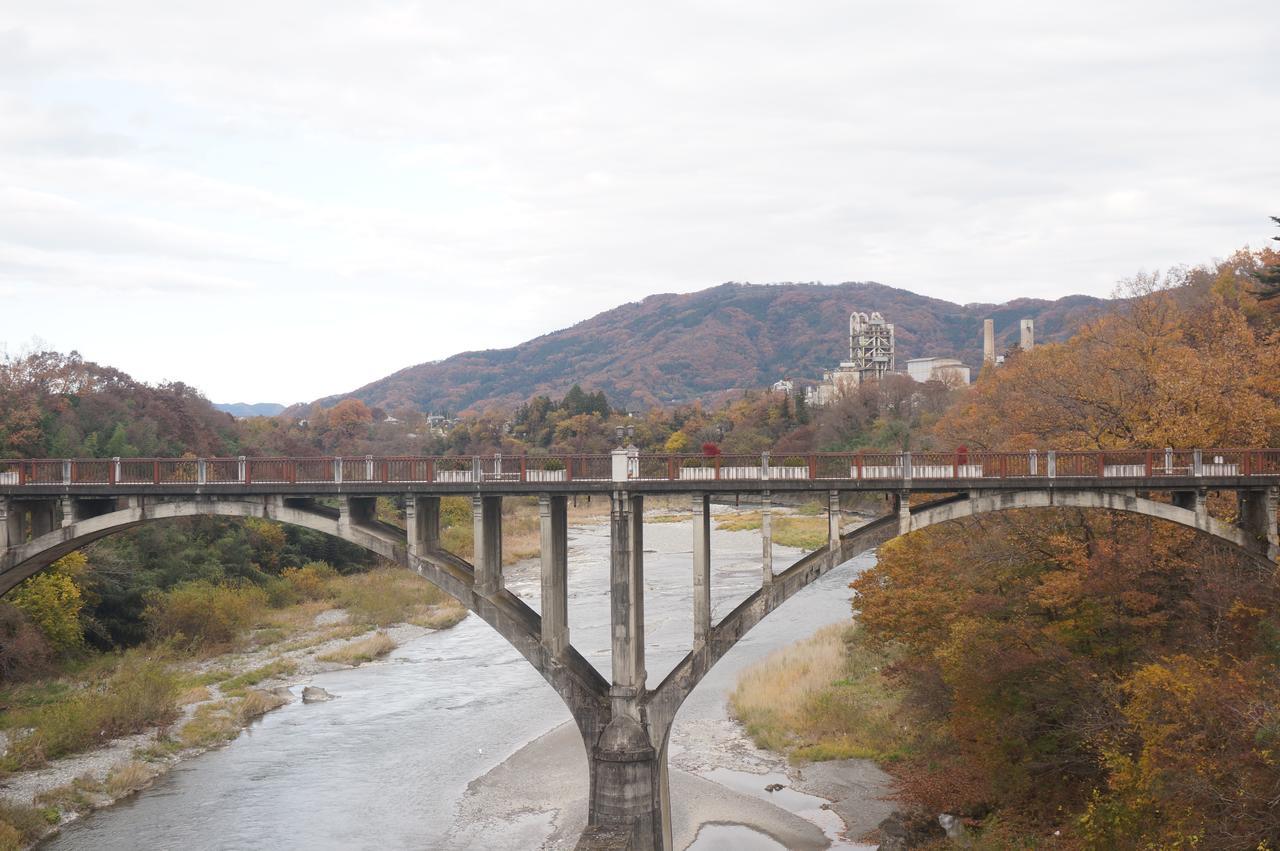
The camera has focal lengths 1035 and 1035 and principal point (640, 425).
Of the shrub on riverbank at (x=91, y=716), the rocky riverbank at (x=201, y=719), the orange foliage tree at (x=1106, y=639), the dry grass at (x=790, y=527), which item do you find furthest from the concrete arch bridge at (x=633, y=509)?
the dry grass at (x=790, y=527)

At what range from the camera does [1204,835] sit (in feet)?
49.2

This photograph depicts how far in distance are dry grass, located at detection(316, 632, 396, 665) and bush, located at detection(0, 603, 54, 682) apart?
11104 mm

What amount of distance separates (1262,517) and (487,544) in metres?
17.8

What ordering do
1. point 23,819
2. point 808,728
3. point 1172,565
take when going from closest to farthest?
1. point 1172,565
2. point 23,819
3. point 808,728

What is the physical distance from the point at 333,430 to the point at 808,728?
11014cm

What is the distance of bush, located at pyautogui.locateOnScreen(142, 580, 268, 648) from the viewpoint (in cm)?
4469

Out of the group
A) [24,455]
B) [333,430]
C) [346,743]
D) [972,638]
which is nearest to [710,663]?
[972,638]

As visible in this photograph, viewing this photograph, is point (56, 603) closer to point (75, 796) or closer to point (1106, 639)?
point (75, 796)

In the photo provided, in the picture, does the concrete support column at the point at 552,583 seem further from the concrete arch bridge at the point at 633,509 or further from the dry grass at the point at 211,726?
the dry grass at the point at 211,726

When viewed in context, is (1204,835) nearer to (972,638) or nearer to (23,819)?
(972,638)

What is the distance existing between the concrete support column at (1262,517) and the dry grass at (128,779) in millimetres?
29820

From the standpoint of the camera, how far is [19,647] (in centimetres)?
3644

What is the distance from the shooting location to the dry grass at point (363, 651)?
45.3 metres

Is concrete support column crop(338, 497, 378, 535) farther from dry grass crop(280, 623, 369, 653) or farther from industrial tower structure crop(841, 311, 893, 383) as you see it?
industrial tower structure crop(841, 311, 893, 383)
